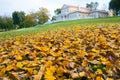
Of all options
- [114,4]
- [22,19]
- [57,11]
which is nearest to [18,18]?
[22,19]

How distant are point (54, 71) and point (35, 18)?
72.8 m

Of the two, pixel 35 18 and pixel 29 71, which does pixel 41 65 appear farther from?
pixel 35 18

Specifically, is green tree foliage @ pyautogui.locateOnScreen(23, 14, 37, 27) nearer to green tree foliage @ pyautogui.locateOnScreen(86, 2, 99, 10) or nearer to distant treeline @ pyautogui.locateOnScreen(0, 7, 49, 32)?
distant treeline @ pyautogui.locateOnScreen(0, 7, 49, 32)

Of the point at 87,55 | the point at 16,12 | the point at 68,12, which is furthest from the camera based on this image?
the point at 68,12

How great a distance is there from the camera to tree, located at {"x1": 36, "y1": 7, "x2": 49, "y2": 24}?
242 feet

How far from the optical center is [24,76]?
2615 millimetres

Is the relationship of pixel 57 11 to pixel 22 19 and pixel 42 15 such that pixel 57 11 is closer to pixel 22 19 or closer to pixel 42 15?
pixel 42 15

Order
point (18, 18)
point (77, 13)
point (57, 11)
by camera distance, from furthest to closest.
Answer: point (57, 11) < point (77, 13) < point (18, 18)

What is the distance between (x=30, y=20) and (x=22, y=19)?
2.34 metres

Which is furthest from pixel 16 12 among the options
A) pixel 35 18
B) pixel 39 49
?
pixel 39 49

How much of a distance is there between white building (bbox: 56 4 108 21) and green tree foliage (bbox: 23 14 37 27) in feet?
27.3

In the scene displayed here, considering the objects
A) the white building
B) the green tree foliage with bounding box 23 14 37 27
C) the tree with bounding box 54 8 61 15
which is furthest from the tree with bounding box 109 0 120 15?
the tree with bounding box 54 8 61 15

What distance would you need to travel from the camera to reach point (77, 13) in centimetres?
7975

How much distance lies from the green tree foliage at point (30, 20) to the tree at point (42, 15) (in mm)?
1394
